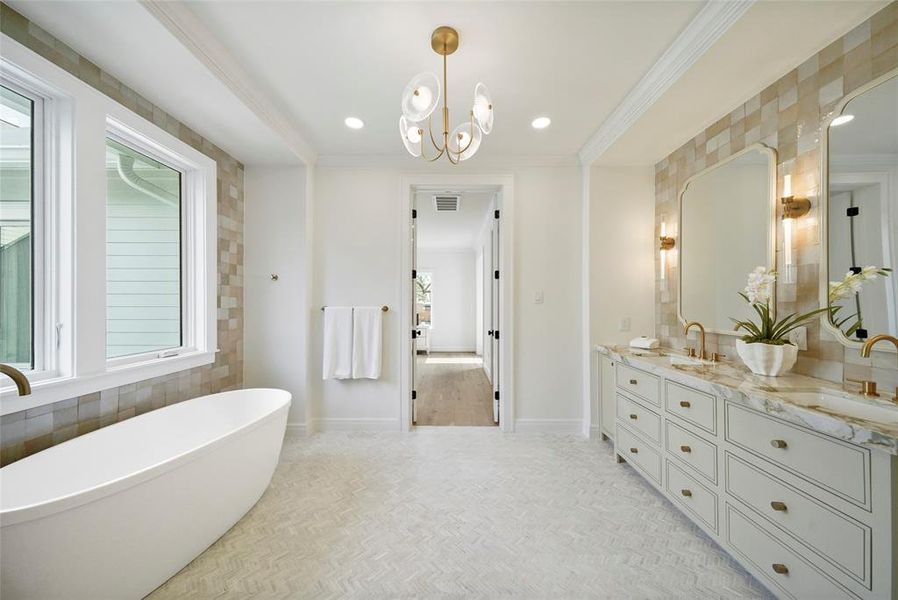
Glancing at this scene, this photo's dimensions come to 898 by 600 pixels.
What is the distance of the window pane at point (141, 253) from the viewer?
2.02 meters

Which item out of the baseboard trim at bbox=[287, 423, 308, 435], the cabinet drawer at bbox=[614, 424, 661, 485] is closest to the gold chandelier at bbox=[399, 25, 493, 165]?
the cabinet drawer at bbox=[614, 424, 661, 485]

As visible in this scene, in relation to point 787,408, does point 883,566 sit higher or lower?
lower

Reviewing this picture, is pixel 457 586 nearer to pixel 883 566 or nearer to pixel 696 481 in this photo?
pixel 696 481

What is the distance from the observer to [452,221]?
5.75 metres

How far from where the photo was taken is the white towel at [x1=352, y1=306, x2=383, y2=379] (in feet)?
9.98

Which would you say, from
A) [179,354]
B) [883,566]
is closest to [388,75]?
[179,354]

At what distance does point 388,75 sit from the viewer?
1993mm

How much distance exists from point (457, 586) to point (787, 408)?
144 cm

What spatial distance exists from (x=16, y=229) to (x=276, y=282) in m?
1.52

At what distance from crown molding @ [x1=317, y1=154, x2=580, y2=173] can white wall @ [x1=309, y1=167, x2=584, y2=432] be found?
0.05 meters

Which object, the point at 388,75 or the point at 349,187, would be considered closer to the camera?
the point at 388,75

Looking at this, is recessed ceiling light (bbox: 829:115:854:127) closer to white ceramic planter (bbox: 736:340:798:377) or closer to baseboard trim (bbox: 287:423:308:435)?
white ceramic planter (bbox: 736:340:798:377)

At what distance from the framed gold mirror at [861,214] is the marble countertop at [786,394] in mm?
285

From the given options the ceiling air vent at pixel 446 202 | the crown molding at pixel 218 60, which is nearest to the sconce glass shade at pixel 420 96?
the crown molding at pixel 218 60
